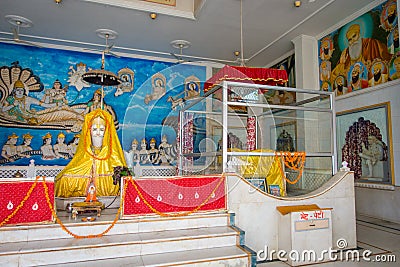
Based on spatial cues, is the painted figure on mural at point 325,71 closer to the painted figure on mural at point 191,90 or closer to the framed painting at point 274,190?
the painted figure on mural at point 191,90

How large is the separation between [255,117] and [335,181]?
2.13m

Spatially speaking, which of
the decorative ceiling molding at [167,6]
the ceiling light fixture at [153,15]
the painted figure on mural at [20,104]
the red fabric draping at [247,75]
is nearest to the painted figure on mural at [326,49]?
the red fabric draping at [247,75]

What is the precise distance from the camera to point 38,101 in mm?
7398

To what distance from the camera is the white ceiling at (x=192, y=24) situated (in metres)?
5.80

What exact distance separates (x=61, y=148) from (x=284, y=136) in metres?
5.86

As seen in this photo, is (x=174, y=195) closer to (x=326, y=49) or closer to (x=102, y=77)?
(x=102, y=77)

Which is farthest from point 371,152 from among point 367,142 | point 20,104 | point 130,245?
point 20,104

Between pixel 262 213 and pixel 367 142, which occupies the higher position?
pixel 367 142

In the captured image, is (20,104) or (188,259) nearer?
(188,259)

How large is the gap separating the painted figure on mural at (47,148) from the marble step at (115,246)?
193 inches

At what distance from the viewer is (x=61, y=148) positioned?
7.46 m

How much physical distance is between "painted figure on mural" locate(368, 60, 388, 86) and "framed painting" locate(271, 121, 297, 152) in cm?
175

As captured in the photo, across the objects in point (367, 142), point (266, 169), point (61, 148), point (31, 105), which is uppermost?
point (31, 105)

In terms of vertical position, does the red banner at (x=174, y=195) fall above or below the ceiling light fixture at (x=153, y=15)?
below
